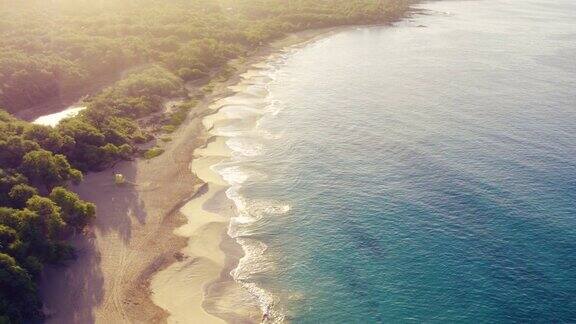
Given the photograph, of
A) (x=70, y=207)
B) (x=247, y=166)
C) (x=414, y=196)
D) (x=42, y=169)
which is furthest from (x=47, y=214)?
(x=414, y=196)

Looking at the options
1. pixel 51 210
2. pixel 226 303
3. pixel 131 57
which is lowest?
pixel 226 303

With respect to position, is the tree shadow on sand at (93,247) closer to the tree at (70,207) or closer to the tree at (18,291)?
the tree at (70,207)

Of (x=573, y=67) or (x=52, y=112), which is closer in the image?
(x=52, y=112)

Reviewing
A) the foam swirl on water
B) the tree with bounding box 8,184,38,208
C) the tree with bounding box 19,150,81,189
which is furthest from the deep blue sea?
the tree with bounding box 8,184,38,208

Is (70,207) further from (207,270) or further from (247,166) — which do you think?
(247,166)

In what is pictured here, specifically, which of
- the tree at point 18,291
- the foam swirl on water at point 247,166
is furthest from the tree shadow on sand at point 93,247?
the foam swirl on water at point 247,166

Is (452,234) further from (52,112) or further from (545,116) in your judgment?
(52,112)

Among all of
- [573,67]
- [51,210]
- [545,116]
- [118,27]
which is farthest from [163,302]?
[573,67]
